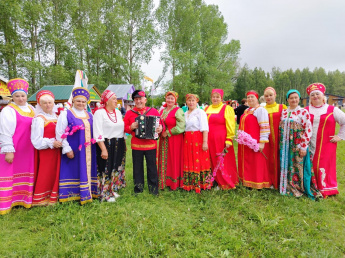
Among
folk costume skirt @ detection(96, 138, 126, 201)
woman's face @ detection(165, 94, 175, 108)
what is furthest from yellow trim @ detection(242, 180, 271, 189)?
folk costume skirt @ detection(96, 138, 126, 201)

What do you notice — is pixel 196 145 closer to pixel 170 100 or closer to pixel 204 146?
pixel 204 146

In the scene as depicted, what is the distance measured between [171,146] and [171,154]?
6.7 inches

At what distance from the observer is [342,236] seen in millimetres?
2795

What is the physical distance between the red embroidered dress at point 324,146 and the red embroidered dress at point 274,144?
0.61 metres

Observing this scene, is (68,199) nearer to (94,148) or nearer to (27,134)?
(94,148)

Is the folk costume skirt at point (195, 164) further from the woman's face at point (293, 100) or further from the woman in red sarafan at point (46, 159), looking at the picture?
the woman in red sarafan at point (46, 159)

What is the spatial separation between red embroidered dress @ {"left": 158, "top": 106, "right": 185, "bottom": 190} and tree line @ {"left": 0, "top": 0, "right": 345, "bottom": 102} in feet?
53.6

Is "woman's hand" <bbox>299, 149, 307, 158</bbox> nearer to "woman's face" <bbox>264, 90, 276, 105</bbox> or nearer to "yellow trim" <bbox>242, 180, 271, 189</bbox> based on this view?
"yellow trim" <bbox>242, 180, 271, 189</bbox>

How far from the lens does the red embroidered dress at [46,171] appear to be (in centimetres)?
349

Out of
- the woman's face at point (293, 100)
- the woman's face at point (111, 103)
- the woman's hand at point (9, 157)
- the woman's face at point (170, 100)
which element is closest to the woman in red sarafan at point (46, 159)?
the woman's hand at point (9, 157)

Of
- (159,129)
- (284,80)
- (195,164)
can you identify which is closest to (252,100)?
(195,164)

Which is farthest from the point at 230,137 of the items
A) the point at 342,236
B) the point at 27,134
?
the point at 27,134

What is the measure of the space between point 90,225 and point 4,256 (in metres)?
0.98

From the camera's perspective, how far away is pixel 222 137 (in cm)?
414
